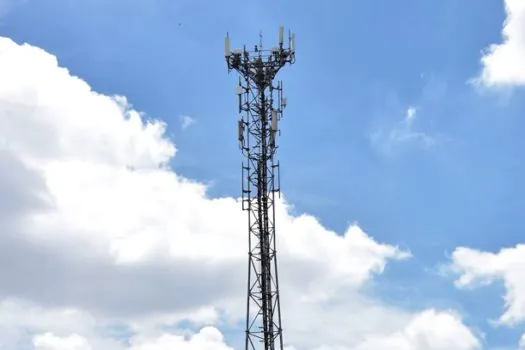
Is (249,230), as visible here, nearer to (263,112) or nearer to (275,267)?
(275,267)

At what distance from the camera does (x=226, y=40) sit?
2453 inches

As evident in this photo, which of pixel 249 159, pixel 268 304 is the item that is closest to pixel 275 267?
pixel 268 304

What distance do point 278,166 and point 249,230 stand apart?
389cm

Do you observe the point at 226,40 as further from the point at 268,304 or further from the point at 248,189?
the point at 268,304

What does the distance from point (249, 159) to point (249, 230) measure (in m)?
4.04

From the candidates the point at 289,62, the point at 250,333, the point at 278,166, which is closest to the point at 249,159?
the point at 278,166

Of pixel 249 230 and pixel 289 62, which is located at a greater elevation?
pixel 289 62

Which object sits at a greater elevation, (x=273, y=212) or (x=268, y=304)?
(x=273, y=212)

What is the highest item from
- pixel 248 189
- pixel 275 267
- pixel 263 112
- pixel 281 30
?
pixel 281 30

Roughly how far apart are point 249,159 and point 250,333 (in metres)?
9.65

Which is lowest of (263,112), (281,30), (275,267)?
(275,267)

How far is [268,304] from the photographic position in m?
59.4

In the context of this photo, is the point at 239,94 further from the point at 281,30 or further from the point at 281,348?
the point at 281,348

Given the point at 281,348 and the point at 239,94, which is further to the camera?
the point at 239,94
